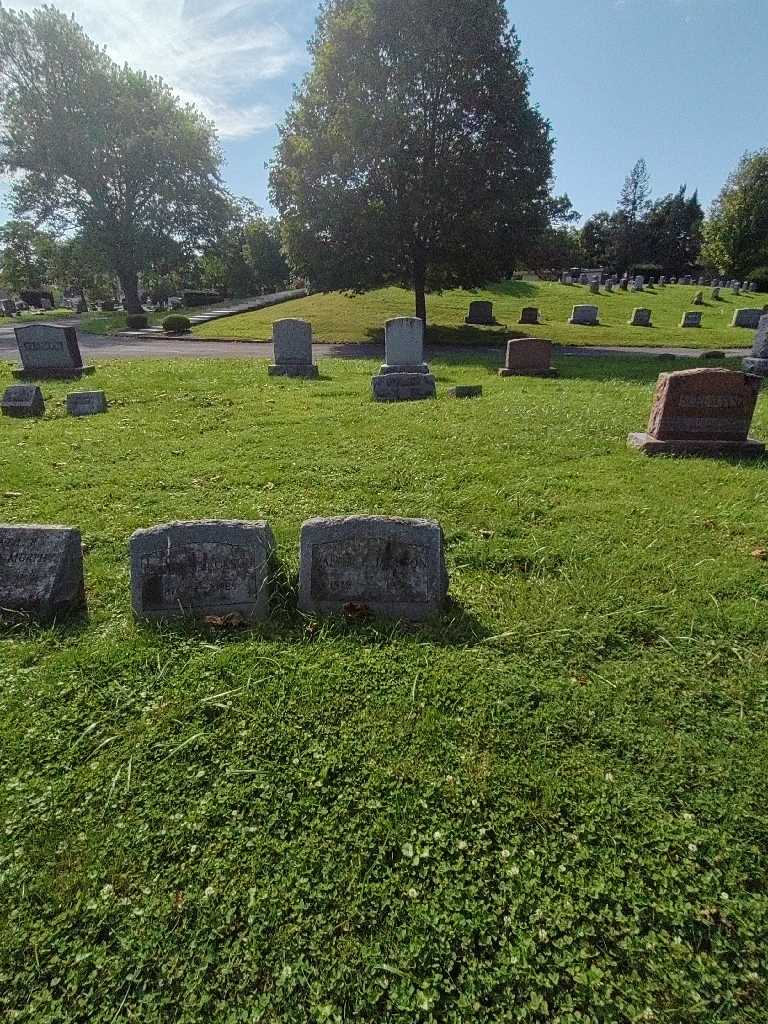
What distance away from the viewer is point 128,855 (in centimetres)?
205

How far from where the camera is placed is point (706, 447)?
6543 millimetres

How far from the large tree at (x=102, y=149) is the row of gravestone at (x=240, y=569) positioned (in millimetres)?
35265

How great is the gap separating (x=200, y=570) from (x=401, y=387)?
24.9ft

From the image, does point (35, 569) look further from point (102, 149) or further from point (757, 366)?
point (102, 149)

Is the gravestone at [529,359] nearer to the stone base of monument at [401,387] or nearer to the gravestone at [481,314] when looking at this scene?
the stone base of monument at [401,387]

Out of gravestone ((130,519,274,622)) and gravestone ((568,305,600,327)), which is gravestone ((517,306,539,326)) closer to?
gravestone ((568,305,600,327))

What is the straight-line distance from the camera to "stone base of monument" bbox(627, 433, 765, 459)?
6.54 m

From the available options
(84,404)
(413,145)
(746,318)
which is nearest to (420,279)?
(413,145)

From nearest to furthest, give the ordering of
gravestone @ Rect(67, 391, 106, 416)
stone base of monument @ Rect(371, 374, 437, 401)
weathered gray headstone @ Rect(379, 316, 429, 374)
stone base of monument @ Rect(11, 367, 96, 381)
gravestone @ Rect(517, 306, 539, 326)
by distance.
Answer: gravestone @ Rect(67, 391, 106, 416)
stone base of monument @ Rect(371, 374, 437, 401)
stone base of monument @ Rect(11, 367, 96, 381)
weathered gray headstone @ Rect(379, 316, 429, 374)
gravestone @ Rect(517, 306, 539, 326)

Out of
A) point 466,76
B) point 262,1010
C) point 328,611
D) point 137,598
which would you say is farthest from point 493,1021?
point 466,76

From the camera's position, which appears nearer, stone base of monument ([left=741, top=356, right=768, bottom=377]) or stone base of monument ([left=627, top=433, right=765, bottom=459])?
stone base of monument ([left=627, top=433, right=765, bottom=459])

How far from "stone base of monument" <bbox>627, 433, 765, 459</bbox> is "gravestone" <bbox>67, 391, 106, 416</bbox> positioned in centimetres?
912

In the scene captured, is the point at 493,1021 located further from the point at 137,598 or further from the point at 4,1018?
the point at 137,598

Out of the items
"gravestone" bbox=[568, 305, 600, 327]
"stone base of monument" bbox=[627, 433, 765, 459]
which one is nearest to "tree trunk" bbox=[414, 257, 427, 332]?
"gravestone" bbox=[568, 305, 600, 327]
